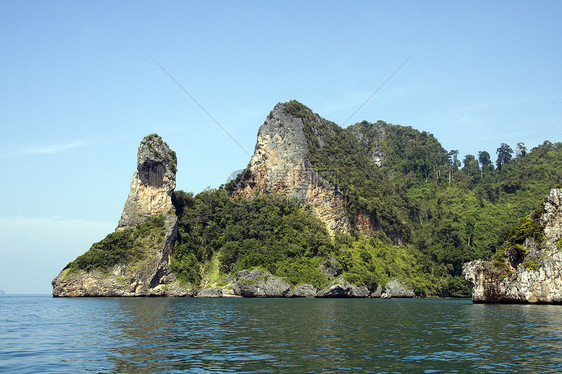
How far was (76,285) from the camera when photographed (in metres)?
103

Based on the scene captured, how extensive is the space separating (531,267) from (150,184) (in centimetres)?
8705

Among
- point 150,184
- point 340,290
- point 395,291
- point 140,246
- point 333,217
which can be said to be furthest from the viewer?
point 333,217

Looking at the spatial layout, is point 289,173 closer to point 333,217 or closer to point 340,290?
point 333,217

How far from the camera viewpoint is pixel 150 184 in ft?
397

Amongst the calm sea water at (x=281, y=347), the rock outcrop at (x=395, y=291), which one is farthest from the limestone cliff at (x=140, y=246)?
the calm sea water at (x=281, y=347)

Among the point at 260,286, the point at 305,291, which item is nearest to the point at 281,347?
the point at 260,286

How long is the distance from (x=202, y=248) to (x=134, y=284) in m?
21.1

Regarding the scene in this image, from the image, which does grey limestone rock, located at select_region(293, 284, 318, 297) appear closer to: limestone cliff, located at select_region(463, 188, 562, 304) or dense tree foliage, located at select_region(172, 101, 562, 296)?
dense tree foliage, located at select_region(172, 101, 562, 296)

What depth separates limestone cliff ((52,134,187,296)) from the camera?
10388 centimetres

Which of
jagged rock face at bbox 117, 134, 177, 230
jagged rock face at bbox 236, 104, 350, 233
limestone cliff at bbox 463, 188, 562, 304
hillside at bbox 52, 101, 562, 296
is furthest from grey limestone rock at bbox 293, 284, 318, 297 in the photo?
jagged rock face at bbox 117, 134, 177, 230

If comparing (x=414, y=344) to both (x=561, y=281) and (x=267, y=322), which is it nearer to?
(x=267, y=322)

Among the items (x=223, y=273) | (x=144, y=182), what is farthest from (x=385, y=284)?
(x=144, y=182)

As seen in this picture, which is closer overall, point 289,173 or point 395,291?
point 395,291

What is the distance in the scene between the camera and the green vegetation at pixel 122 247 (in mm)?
104812
